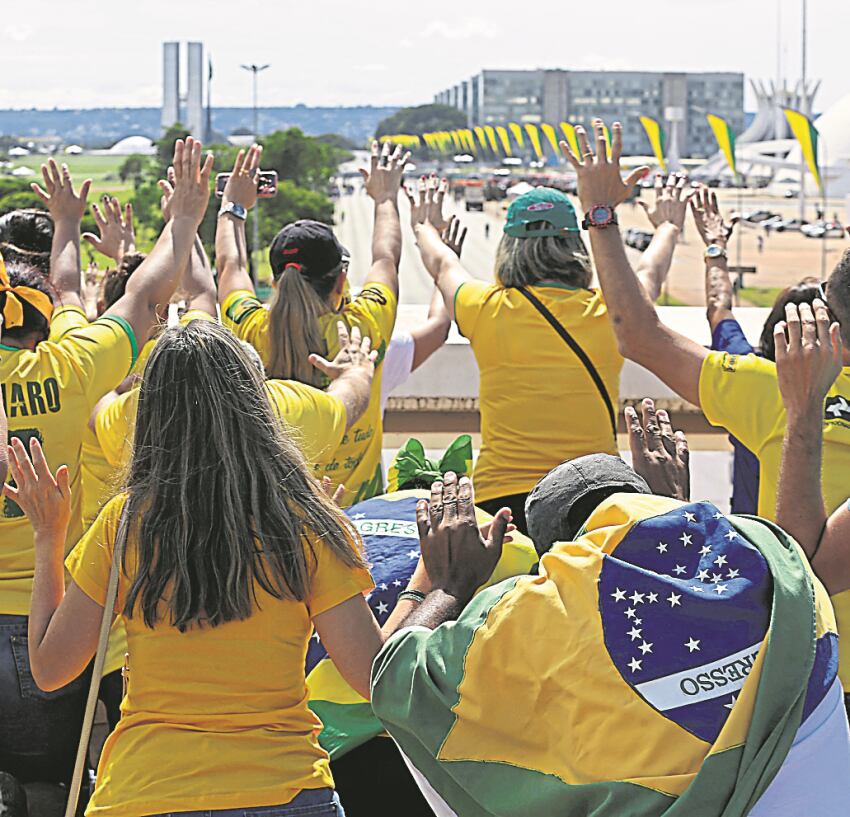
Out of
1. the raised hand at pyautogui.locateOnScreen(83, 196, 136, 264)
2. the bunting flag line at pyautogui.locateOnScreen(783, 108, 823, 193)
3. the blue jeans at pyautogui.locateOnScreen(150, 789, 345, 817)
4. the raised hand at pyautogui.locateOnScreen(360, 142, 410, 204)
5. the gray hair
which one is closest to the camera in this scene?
the blue jeans at pyautogui.locateOnScreen(150, 789, 345, 817)

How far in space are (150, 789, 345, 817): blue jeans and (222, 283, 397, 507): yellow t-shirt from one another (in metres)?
1.27

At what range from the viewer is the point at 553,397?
3549 mm

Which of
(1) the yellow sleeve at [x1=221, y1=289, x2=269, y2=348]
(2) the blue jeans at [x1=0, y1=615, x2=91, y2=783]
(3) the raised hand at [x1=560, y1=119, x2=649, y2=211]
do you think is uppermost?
(3) the raised hand at [x1=560, y1=119, x2=649, y2=211]

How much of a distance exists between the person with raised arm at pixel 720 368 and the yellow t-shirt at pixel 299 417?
0.72 meters

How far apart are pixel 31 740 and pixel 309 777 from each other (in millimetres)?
1016

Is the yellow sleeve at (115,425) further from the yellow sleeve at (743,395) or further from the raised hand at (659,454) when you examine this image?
the yellow sleeve at (743,395)

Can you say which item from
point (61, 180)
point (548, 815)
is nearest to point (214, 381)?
point (548, 815)

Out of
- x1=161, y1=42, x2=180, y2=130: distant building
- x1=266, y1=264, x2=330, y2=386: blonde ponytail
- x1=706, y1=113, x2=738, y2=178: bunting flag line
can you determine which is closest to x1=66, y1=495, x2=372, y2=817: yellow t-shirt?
x1=266, y1=264, x2=330, y2=386: blonde ponytail

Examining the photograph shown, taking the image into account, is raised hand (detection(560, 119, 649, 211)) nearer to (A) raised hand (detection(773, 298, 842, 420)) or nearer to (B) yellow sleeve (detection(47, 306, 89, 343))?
(A) raised hand (detection(773, 298, 842, 420))

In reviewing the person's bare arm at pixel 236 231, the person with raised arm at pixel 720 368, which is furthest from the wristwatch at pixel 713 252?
the person's bare arm at pixel 236 231

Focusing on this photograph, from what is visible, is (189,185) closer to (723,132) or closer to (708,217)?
(708,217)

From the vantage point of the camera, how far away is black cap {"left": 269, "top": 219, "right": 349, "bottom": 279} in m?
3.57

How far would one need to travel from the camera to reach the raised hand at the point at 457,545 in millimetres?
2074

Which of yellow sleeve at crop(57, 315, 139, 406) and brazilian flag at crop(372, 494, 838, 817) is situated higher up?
→ yellow sleeve at crop(57, 315, 139, 406)
